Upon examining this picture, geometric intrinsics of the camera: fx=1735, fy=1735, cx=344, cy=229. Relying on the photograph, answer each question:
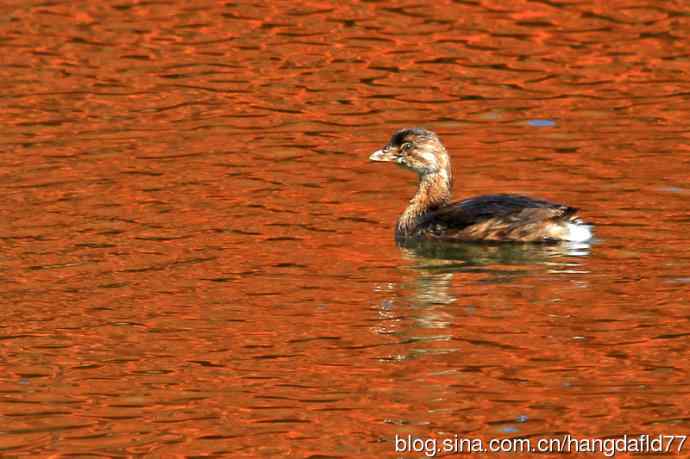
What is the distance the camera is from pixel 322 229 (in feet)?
50.3

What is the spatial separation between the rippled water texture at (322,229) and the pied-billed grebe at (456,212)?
0.21m

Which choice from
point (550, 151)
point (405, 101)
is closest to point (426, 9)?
point (405, 101)

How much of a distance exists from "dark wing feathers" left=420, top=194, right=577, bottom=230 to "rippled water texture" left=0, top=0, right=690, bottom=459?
28 centimetres

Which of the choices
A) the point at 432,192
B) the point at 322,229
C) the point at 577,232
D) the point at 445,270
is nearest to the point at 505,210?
the point at 577,232

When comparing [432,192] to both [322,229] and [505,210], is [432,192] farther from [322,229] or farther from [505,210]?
[505,210]

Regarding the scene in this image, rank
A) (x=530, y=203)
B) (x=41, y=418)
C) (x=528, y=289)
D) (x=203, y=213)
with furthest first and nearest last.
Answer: (x=203, y=213) < (x=530, y=203) < (x=528, y=289) < (x=41, y=418)

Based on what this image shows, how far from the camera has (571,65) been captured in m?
22.3

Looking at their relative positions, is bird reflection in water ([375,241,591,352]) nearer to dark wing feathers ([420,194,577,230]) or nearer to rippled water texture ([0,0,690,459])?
rippled water texture ([0,0,690,459])

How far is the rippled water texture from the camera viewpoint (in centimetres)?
1069

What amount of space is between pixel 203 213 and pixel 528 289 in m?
3.86

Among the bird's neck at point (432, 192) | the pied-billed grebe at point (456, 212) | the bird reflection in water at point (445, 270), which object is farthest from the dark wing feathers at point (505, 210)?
the bird's neck at point (432, 192)

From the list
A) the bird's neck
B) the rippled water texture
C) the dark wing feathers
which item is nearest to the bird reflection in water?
the rippled water texture

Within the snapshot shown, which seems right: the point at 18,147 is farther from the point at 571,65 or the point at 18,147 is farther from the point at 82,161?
the point at 571,65

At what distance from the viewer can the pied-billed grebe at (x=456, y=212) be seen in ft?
48.5
